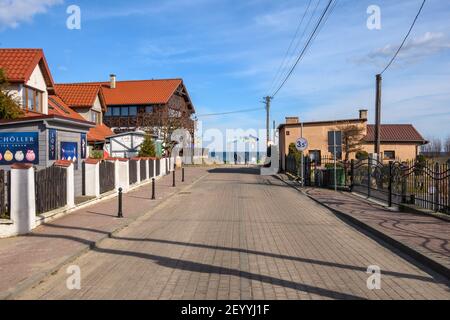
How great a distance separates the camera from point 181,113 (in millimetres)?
55625

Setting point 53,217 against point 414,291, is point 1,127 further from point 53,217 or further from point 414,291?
point 414,291

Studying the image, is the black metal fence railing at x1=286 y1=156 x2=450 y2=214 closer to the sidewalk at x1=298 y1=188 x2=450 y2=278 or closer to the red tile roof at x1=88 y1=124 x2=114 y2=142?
the sidewalk at x1=298 y1=188 x2=450 y2=278

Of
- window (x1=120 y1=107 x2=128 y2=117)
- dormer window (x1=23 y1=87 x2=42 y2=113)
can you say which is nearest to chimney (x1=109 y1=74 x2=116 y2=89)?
window (x1=120 y1=107 x2=128 y2=117)

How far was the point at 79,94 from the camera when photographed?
37594 mm

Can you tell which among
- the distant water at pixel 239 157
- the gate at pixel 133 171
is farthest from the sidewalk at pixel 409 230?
the distant water at pixel 239 157

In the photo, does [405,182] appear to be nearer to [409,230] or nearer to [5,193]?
[409,230]

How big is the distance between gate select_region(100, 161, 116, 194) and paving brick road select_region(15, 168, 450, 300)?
6075 mm

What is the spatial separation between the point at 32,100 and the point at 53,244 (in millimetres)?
16868

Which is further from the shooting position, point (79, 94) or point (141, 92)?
point (141, 92)

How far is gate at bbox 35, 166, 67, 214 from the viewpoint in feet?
38.3

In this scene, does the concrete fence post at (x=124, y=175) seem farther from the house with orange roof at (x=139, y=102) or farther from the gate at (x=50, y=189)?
the house with orange roof at (x=139, y=102)

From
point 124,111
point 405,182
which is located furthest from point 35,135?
point 124,111
